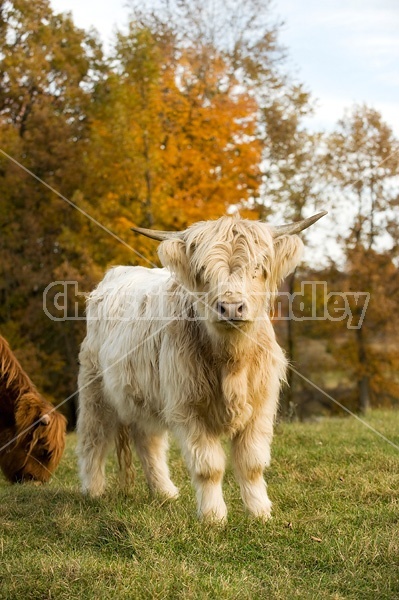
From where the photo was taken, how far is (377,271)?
19281 millimetres

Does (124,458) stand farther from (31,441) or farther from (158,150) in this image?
(158,150)

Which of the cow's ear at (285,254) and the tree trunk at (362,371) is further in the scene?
the tree trunk at (362,371)

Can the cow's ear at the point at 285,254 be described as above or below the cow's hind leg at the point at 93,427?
above

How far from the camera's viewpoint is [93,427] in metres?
5.64

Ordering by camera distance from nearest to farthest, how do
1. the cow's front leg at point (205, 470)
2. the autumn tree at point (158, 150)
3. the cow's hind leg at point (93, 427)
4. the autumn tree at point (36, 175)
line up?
1. the cow's front leg at point (205, 470)
2. the cow's hind leg at point (93, 427)
3. the autumn tree at point (158, 150)
4. the autumn tree at point (36, 175)

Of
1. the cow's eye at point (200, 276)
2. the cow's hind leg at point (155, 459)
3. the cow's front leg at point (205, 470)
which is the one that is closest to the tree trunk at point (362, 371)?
the cow's hind leg at point (155, 459)

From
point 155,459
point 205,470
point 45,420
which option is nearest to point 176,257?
point 205,470

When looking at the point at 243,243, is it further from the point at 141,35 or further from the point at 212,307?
the point at 141,35

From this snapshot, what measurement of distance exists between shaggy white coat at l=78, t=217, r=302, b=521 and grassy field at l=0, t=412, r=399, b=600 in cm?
32

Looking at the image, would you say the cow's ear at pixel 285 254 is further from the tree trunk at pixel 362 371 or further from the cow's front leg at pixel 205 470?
the tree trunk at pixel 362 371

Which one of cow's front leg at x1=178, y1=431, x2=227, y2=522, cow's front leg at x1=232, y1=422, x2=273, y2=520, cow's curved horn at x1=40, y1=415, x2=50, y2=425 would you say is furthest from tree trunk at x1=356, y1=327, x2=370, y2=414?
cow's front leg at x1=178, y1=431, x2=227, y2=522

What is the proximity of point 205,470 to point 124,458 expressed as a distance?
5.19 feet

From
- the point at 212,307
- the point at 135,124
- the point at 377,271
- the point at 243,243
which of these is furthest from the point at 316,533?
the point at 377,271

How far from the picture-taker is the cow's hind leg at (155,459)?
5.38 metres
